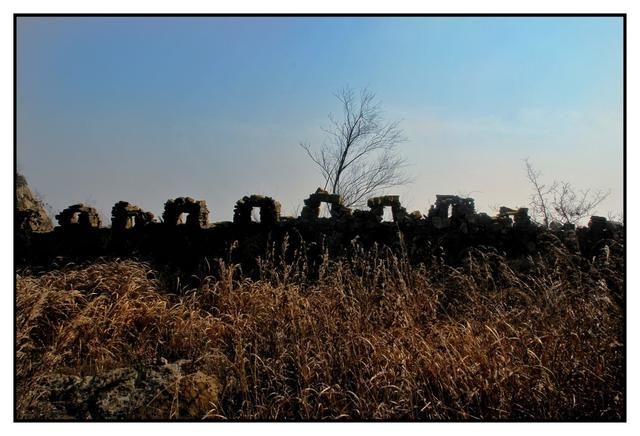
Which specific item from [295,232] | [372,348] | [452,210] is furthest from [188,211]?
[372,348]

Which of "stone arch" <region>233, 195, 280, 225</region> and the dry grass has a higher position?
"stone arch" <region>233, 195, 280, 225</region>

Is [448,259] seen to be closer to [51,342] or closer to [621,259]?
[621,259]

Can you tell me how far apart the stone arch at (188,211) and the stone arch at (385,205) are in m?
2.89

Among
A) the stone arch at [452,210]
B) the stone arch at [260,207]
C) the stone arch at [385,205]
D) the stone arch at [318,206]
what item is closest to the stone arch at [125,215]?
the stone arch at [260,207]

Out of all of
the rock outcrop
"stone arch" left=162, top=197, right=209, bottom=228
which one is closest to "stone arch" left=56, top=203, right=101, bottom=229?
the rock outcrop

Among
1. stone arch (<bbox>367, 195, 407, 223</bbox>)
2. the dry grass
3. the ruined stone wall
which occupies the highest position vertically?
stone arch (<bbox>367, 195, 407, 223</bbox>)

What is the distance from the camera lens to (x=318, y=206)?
1003cm

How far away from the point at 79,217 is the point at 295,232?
4.29 m

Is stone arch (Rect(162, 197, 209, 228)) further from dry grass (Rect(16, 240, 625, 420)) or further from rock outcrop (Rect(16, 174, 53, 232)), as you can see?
dry grass (Rect(16, 240, 625, 420))

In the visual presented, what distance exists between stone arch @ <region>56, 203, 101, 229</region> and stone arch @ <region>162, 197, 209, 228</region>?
144 centimetres

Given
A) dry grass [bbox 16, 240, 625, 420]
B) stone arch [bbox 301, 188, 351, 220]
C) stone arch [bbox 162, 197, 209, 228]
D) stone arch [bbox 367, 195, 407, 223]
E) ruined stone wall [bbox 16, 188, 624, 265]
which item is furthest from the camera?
stone arch [bbox 162, 197, 209, 228]

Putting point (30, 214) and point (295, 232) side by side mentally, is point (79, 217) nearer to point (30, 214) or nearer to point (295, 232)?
point (30, 214)

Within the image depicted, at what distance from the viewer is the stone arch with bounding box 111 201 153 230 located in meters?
10.9

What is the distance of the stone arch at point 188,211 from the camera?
413 inches
